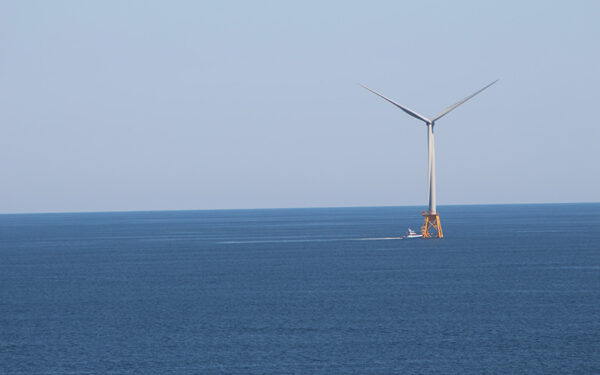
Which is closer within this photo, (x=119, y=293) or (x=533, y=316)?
(x=533, y=316)

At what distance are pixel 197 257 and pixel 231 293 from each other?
6142 centimetres

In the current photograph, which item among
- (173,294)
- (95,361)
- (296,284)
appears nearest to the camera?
(95,361)

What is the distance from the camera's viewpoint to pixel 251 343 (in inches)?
2660

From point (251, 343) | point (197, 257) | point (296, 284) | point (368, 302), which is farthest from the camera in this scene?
point (197, 257)

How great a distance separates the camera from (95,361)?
202ft

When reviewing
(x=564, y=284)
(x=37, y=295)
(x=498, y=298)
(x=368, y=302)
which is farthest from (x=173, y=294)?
(x=564, y=284)

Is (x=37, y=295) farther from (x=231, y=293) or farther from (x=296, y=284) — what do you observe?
(x=296, y=284)

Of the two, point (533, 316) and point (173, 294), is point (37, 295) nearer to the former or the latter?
point (173, 294)

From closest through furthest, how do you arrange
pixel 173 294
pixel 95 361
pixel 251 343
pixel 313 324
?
pixel 95 361
pixel 251 343
pixel 313 324
pixel 173 294

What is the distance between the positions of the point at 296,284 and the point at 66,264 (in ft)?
177

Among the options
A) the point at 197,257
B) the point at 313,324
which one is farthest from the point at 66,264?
the point at 313,324

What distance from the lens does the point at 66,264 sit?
488 feet

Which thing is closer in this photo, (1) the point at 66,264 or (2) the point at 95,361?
(2) the point at 95,361

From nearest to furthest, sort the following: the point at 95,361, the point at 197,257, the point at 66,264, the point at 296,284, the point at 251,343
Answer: the point at 95,361, the point at 251,343, the point at 296,284, the point at 66,264, the point at 197,257
